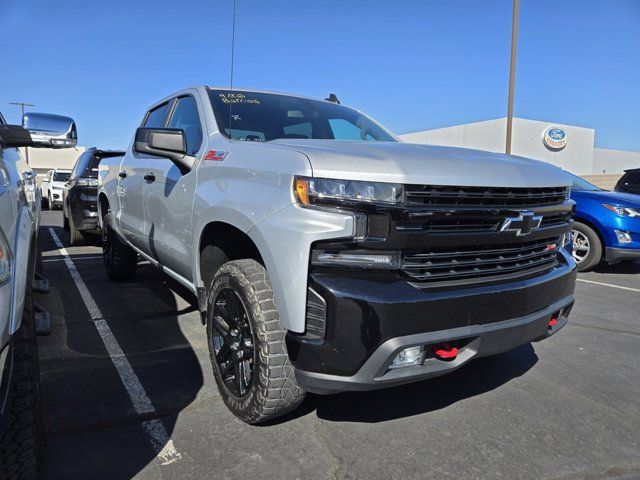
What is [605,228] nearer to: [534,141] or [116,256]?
[116,256]

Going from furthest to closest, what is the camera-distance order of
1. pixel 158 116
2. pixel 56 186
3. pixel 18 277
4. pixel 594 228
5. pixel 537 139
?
pixel 537 139, pixel 56 186, pixel 594 228, pixel 158 116, pixel 18 277

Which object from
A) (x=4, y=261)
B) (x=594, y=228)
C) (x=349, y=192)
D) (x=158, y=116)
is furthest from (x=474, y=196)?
(x=594, y=228)

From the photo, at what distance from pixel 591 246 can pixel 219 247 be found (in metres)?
6.06

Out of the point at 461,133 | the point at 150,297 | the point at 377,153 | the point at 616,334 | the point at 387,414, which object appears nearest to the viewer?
the point at 377,153

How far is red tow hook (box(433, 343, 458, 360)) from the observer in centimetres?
221

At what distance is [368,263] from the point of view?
209 centimetres

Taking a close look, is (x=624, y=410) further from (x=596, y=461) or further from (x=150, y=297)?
(x=150, y=297)

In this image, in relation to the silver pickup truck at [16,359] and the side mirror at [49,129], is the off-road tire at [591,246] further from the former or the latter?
the silver pickup truck at [16,359]

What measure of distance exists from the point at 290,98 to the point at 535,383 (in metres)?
2.67

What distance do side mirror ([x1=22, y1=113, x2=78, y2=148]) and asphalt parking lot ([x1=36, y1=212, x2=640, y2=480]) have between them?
1491mm

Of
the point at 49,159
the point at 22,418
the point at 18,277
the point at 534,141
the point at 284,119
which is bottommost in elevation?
the point at 22,418

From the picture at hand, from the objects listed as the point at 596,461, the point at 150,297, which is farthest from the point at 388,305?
the point at 150,297

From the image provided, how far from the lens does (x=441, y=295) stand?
6.93 ft

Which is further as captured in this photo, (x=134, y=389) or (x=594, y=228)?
(x=594, y=228)
